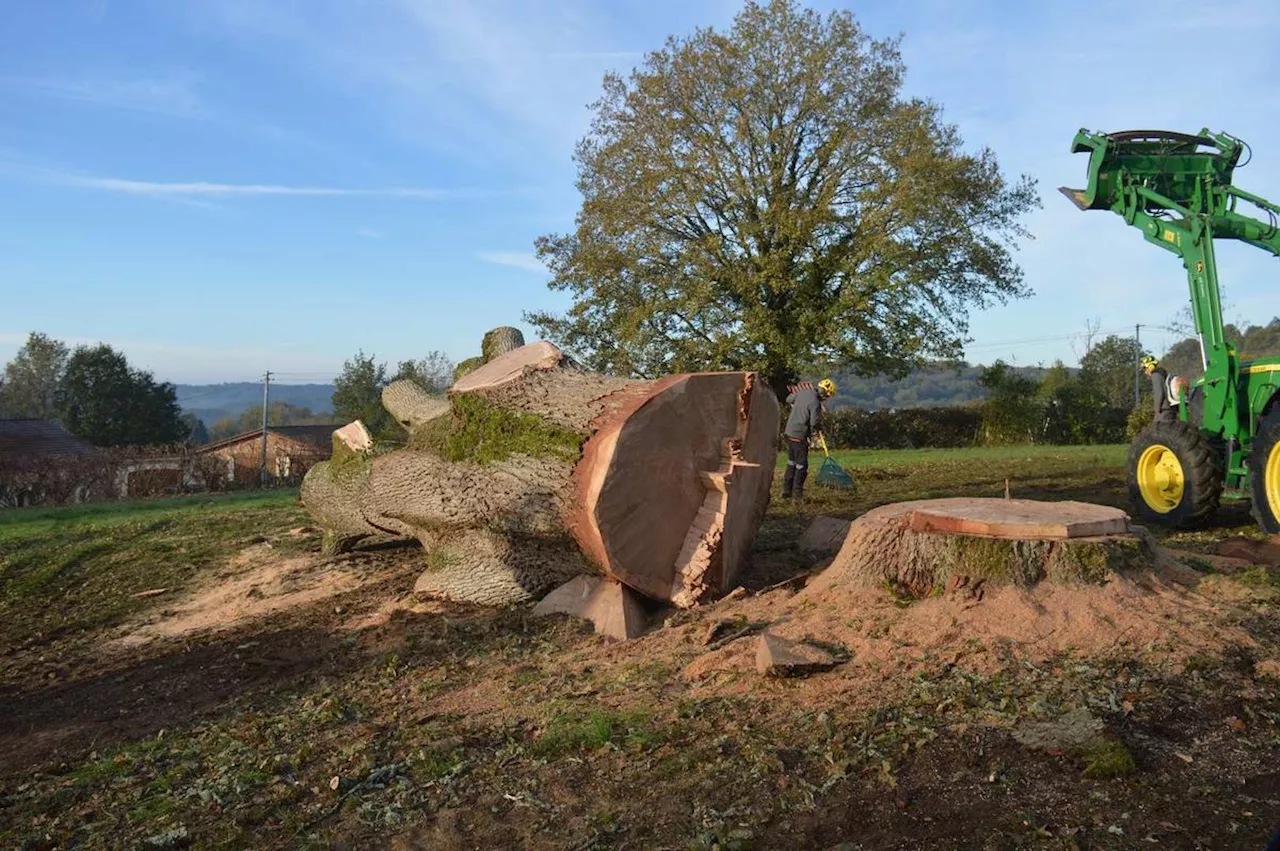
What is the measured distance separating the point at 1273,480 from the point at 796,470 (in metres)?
4.69

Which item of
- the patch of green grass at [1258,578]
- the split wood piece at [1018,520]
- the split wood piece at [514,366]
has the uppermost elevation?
the split wood piece at [514,366]

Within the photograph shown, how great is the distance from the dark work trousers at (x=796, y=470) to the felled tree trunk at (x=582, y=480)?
4758mm

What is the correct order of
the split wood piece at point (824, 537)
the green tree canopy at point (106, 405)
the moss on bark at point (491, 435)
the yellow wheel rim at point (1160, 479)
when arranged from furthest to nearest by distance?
the green tree canopy at point (106, 405), the yellow wheel rim at point (1160, 479), the split wood piece at point (824, 537), the moss on bark at point (491, 435)

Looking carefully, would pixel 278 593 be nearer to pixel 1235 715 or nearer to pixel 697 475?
pixel 697 475

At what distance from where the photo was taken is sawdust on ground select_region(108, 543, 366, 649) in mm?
6051

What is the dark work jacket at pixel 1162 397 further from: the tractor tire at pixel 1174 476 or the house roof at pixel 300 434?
the house roof at pixel 300 434

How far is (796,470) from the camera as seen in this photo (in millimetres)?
10828

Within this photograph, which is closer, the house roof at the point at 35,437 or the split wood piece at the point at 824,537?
the split wood piece at the point at 824,537

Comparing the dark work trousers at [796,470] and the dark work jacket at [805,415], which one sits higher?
the dark work jacket at [805,415]

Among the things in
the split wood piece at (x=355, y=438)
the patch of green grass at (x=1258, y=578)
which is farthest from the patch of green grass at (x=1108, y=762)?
the split wood piece at (x=355, y=438)

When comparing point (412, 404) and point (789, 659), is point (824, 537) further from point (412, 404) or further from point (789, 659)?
point (412, 404)

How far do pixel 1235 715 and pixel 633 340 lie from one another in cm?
1988

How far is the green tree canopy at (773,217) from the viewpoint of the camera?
861 inches

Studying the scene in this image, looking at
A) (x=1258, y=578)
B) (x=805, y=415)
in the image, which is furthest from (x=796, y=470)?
(x=1258, y=578)
